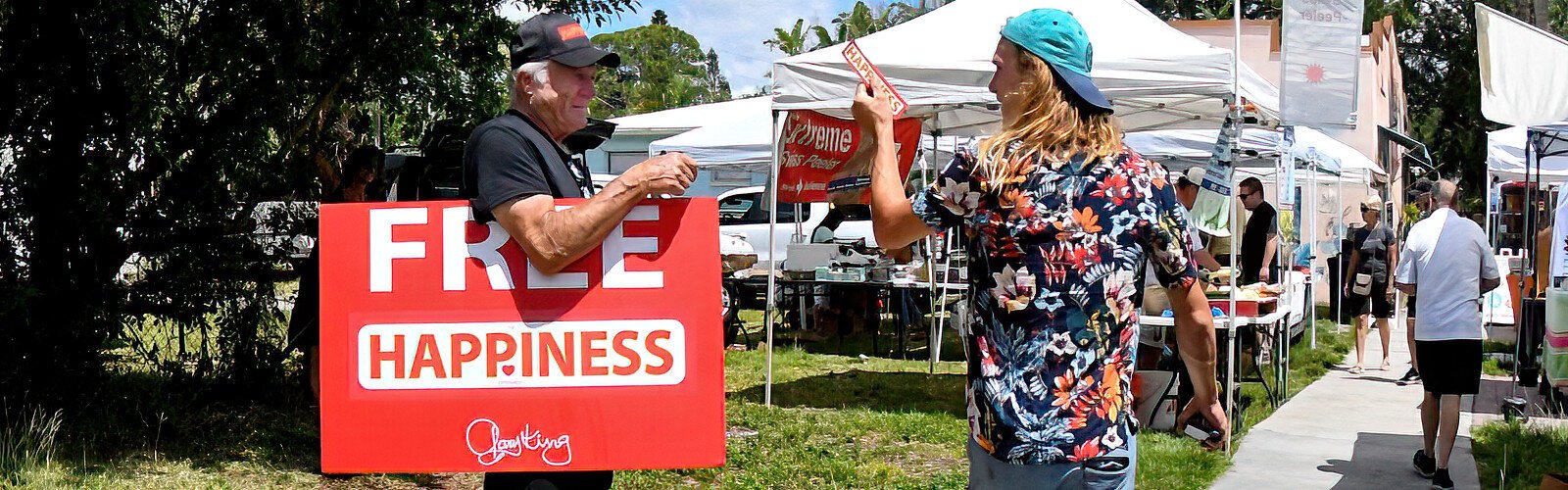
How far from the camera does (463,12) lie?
6.19 meters

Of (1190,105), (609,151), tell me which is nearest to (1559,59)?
(1190,105)

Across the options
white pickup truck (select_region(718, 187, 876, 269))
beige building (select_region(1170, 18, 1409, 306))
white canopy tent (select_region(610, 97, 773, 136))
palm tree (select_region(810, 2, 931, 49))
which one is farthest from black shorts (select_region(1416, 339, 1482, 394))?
palm tree (select_region(810, 2, 931, 49))

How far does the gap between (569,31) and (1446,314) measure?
550cm

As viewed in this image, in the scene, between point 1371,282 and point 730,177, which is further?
point 730,177

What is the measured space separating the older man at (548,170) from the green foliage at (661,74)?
6054 centimetres

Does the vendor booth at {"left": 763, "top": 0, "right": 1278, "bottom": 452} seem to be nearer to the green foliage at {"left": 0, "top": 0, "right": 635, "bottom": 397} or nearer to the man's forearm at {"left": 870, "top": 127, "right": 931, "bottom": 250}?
the green foliage at {"left": 0, "top": 0, "right": 635, "bottom": 397}

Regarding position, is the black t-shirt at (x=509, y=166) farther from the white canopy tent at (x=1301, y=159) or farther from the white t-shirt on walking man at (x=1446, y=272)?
the white canopy tent at (x=1301, y=159)

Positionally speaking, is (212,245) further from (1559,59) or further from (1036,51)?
(1559,59)

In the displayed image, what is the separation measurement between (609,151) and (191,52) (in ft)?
82.7

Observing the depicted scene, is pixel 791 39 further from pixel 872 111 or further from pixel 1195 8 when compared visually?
pixel 872 111

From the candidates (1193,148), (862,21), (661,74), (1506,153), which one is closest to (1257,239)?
(1506,153)

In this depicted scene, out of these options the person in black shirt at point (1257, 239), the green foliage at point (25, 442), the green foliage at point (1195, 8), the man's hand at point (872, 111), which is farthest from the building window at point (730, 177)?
the green foliage at point (1195, 8)

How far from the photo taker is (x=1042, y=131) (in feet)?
8.09

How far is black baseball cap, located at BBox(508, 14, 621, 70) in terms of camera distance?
2.80 meters
